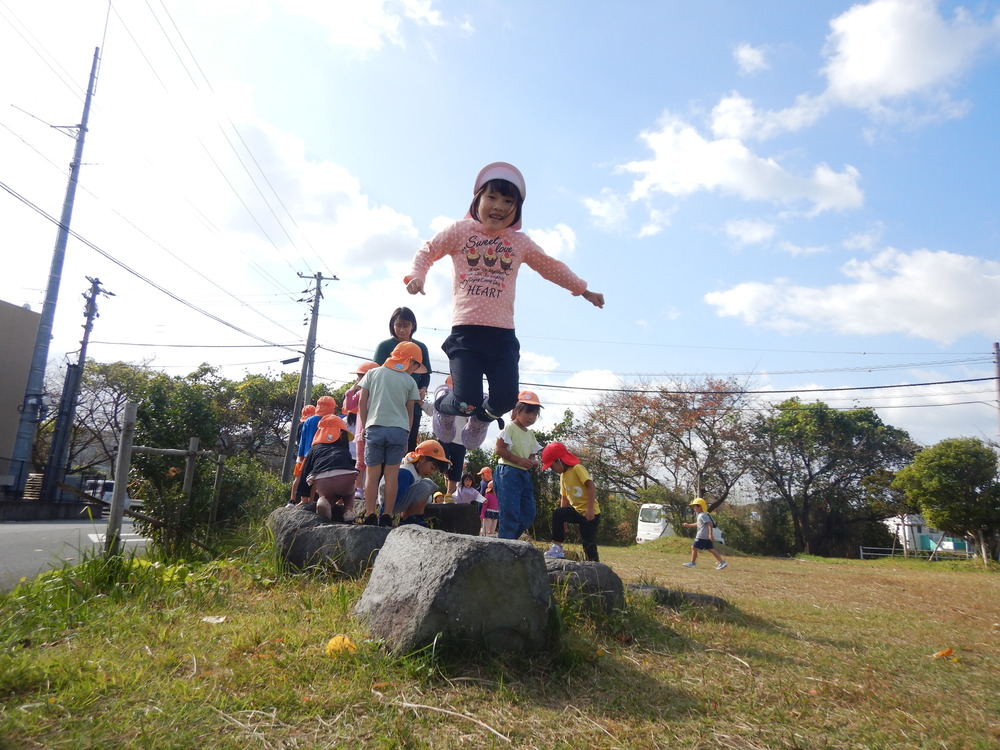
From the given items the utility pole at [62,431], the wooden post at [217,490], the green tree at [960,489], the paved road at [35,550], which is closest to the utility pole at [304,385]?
the utility pole at [62,431]

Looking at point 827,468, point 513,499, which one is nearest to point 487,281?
point 513,499

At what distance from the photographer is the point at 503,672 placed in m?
2.72

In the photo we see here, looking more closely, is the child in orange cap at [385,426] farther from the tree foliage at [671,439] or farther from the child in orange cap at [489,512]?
the tree foliage at [671,439]

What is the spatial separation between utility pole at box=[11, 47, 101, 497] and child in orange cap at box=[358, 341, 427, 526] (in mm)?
19339

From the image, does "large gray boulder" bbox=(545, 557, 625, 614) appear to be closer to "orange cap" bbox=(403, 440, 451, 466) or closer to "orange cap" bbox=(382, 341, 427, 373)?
"orange cap" bbox=(382, 341, 427, 373)

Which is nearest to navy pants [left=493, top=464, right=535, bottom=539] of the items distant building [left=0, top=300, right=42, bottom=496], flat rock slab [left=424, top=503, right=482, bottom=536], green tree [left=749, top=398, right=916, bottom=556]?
flat rock slab [left=424, top=503, right=482, bottom=536]

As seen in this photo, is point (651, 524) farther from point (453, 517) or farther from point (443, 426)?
point (443, 426)

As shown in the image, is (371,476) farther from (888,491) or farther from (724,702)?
(888,491)

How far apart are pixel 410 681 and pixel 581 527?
2.95 m

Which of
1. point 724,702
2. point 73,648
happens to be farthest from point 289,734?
point 724,702

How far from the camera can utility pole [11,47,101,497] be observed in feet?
62.9

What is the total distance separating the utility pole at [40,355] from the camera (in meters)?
19.2

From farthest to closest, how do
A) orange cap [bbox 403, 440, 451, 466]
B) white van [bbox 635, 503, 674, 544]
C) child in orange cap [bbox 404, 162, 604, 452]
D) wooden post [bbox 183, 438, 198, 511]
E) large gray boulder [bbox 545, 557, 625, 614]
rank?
1. white van [bbox 635, 503, 674, 544]
2. orange cap [bbox 403, 440, 451, 466]
3. wooden post [bbox 183, 438, 198, 511]
4. child in orange cap [bbox 404, 162, 604, 452]
5. large gray boulder [bbox 545, 557, 625, 614]

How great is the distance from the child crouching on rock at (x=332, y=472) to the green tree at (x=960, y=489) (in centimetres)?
2107
